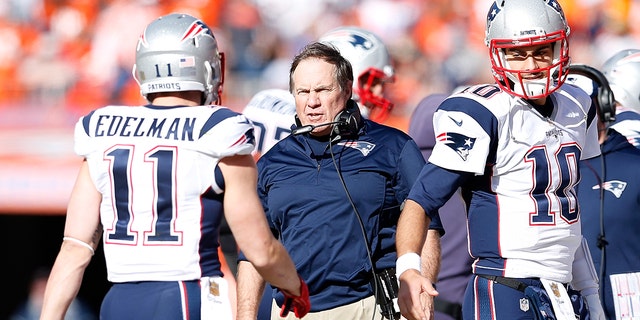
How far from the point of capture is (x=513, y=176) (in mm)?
3828

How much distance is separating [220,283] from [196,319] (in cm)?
15

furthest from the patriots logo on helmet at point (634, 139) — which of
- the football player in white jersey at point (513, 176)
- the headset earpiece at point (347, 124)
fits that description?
the headset earpiece at point (347, 124)

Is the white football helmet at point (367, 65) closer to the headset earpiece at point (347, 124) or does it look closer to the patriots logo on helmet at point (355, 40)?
the patriots logo on helmet at point (355, 40)

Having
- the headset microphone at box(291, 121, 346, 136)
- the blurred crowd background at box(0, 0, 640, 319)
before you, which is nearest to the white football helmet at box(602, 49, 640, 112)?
the headset microphone at box(291, 121, 346, 136)

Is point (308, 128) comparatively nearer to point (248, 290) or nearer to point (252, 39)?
point (248, 290)

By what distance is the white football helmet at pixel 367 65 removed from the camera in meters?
5.73

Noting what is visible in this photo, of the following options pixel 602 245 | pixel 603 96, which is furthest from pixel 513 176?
pixel 603 96

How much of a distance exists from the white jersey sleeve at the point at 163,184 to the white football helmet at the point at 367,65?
2109 millimetres

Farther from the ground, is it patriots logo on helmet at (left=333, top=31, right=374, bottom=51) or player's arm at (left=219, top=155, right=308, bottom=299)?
player's arm at (left=219, top=155, right=308, bottom=299)

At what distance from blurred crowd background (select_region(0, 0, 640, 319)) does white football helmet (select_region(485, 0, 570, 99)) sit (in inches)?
196

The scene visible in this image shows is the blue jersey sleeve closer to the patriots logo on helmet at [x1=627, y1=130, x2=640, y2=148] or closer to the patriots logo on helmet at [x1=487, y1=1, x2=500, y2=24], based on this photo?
the patriots logo on helmet at [x1=487, y1=1, x2=500, y2=24]

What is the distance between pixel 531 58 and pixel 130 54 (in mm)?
6772

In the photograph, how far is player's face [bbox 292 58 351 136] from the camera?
437 centimetres

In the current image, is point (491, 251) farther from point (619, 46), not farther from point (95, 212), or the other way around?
point (619, 46)
